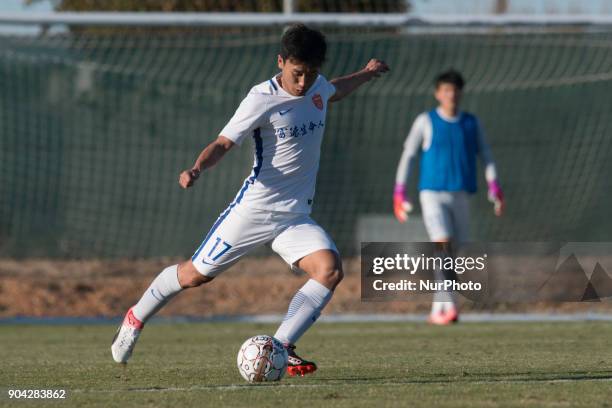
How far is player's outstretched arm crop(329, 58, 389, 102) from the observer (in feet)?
25.3

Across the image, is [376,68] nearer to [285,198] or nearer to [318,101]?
[318,101]

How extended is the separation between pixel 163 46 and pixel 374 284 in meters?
7.96

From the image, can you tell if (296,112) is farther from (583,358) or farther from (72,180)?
(72,180)

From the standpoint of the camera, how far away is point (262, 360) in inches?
263

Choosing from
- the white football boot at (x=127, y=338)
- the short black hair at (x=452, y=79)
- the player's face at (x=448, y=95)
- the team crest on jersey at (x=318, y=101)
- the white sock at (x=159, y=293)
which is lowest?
the white football boot at (x=127, y=338)

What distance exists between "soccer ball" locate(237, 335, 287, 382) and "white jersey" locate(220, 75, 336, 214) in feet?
3.17

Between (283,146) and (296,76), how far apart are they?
0.45 meters

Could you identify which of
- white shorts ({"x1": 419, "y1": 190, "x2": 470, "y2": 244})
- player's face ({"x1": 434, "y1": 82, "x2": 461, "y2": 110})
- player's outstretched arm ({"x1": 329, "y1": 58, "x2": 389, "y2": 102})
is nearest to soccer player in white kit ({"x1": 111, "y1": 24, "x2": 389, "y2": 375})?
player's outstretched arm ({"x1": 329, "y1": 58, "x2": 389, "y2": 102})

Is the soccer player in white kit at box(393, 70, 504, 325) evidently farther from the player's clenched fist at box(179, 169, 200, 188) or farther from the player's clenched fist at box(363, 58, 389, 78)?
the player's clenched fist at box(179, 169, 200, 188)

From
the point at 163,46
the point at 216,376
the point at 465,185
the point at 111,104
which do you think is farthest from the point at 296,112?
the point at 111,104

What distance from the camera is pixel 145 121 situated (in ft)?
59.4

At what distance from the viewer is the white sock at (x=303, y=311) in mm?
6945

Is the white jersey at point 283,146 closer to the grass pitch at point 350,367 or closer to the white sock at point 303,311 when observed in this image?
the white sock at point 303,311

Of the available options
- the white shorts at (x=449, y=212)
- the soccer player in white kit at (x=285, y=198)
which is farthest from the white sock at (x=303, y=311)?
the white shorts at (x=449, y=212)
